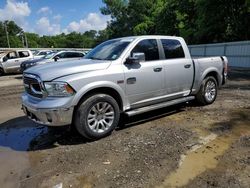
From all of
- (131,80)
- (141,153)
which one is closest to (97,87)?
(131,80)

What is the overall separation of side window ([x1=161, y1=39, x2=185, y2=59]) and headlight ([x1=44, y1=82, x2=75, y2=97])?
2.68 metres

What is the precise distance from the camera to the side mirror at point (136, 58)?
5622 millimetres

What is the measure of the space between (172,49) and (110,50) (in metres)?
1.59

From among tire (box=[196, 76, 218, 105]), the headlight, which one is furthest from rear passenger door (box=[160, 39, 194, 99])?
the headlight

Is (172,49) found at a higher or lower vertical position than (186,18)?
lower

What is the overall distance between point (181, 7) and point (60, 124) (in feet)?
106

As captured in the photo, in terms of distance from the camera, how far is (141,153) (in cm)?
471

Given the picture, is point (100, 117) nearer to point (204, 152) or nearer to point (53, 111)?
point (53, 111)

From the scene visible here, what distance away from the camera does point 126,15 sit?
59000 mm

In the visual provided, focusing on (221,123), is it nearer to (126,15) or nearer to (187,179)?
(187,179)

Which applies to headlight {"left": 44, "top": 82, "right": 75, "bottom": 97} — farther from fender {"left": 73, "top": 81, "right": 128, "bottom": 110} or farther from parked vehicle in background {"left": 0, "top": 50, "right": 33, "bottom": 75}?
parked vehicle in background {"left": 0, "top": 50, "right": 33, "bottom": 75}

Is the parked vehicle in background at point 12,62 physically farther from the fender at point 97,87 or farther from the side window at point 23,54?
the fender at point 97,87

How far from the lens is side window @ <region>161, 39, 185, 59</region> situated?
661 centimetres

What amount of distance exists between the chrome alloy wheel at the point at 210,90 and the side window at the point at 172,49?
1.35 metres
